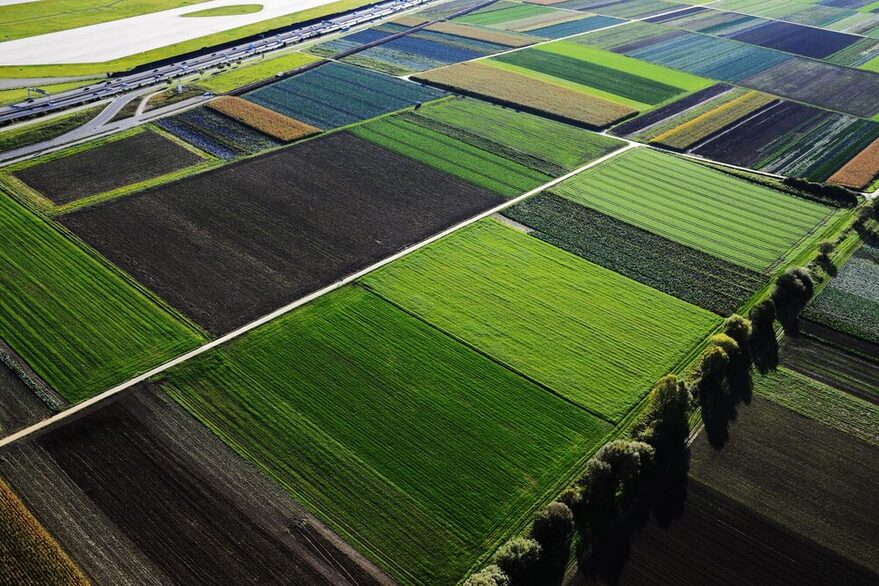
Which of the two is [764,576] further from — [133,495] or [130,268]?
[130,268]

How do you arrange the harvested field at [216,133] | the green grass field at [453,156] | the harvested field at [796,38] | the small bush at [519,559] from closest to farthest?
the small bush at [519,559] < the green grass field at [453,156] < the harvested field at [216,133] < the harvested field at [796,38]

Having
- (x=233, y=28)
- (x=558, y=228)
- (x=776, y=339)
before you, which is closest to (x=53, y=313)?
(x=558, y=228)

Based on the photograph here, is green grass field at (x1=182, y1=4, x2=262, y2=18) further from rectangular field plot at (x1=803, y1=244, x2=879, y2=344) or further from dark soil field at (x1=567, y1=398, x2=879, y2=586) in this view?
dark soil field at (x1=567, y1=398, x2=879, y2=586)

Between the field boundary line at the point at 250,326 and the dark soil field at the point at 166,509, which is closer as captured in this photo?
the dark soil field at the point at 166,509

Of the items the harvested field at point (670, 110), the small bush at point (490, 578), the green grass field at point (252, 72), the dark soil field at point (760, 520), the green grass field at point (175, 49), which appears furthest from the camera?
the green grass field at point (175, 49)

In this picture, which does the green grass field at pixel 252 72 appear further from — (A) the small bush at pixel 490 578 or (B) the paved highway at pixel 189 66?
(A) the small bush at pixel 490 578

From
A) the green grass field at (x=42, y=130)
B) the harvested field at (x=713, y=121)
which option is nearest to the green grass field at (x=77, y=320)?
the green grass field at (x=42, y=130)

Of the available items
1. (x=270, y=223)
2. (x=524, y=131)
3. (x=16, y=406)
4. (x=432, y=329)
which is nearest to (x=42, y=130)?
(x=270, y=223)
